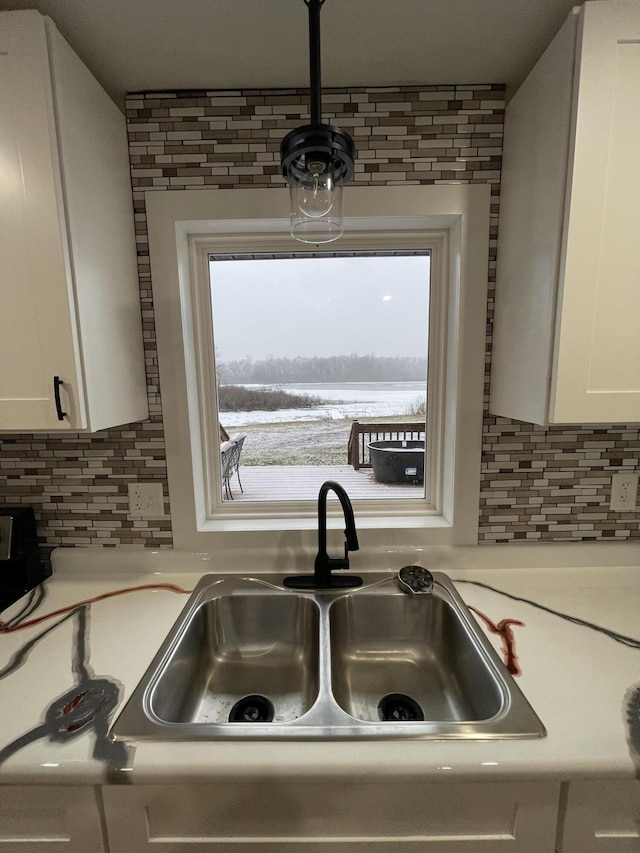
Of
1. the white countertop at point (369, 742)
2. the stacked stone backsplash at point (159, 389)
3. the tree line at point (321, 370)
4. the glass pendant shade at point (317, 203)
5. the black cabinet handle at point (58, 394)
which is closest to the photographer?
the white countertop at point (369, 742)

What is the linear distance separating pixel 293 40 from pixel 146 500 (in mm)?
1290

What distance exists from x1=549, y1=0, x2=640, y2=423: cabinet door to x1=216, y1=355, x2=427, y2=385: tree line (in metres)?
0.53

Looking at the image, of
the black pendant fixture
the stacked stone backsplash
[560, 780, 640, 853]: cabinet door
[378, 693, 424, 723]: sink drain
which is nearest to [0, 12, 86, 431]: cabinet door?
the stacked stone backsplash

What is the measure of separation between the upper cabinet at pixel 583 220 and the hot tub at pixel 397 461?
48 cm

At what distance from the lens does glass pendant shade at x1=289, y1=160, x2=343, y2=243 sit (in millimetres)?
740

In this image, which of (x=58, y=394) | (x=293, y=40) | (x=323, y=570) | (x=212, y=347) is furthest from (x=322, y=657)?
Result: (x=293, y=40)

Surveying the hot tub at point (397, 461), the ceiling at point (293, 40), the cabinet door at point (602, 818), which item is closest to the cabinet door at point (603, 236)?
the ceiling at point (293, 40)

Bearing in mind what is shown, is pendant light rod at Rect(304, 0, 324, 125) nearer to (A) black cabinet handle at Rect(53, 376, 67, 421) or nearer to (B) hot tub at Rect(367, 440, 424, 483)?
(A) black cabinet handle at Rect(53, 376, 67, 421)

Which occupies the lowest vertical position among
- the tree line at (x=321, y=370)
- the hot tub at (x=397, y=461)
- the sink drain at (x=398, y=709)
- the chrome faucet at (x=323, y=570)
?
the sink drain at (x=398, y=709)

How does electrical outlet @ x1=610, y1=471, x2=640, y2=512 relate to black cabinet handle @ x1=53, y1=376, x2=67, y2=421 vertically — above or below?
below

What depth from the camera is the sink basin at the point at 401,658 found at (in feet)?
3.17

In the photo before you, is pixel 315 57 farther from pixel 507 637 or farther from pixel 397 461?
pixel 507 637

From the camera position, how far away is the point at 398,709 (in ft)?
3.18

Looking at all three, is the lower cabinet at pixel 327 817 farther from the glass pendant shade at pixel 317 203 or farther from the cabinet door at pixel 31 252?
the glass pendant shade at pixel 317 203
